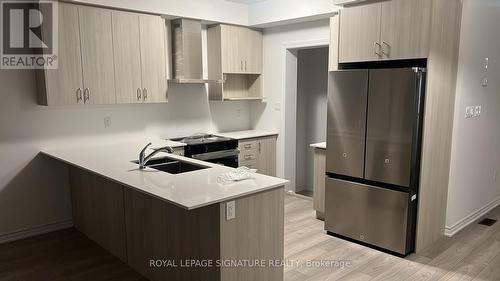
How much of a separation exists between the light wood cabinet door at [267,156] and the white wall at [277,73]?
0.08 m

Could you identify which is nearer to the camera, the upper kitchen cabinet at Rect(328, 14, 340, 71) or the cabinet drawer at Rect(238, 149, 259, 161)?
the upper kitchen cabinet at Rect(328, 14, 340, 71)

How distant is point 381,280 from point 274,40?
3.46 meters

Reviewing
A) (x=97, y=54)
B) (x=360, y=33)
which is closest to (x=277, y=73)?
(x=360, y=33)

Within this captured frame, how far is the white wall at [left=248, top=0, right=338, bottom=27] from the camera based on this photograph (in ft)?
13.9

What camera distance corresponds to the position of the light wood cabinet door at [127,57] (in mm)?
3863

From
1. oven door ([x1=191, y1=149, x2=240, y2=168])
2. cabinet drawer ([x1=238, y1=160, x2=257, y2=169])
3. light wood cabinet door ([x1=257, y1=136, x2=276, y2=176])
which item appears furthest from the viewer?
light wood cabinet door ([x1=257, y1=136, x2=276, y2=176])

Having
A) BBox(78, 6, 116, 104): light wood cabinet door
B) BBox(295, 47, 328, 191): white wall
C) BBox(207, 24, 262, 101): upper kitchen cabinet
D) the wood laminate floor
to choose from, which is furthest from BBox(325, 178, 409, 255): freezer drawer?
BBox(78, 6, 116, 104): light wood cabinet door

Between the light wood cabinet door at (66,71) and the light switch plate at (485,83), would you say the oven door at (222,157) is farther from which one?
the light switch plate at (485,83)

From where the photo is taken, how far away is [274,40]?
5.16 m

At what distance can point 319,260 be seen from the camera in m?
3.21

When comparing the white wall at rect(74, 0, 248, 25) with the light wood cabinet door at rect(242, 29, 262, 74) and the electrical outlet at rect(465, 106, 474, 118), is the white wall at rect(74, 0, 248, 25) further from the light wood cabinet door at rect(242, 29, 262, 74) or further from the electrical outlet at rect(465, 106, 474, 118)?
the electrical outlet at rect(465, 106, 474, 118)

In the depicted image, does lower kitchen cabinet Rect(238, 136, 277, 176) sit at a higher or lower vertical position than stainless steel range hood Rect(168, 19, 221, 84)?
lower

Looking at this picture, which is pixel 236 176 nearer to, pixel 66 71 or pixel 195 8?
pixel 66 71

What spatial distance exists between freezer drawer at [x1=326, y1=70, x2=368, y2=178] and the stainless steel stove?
1.45 meters
